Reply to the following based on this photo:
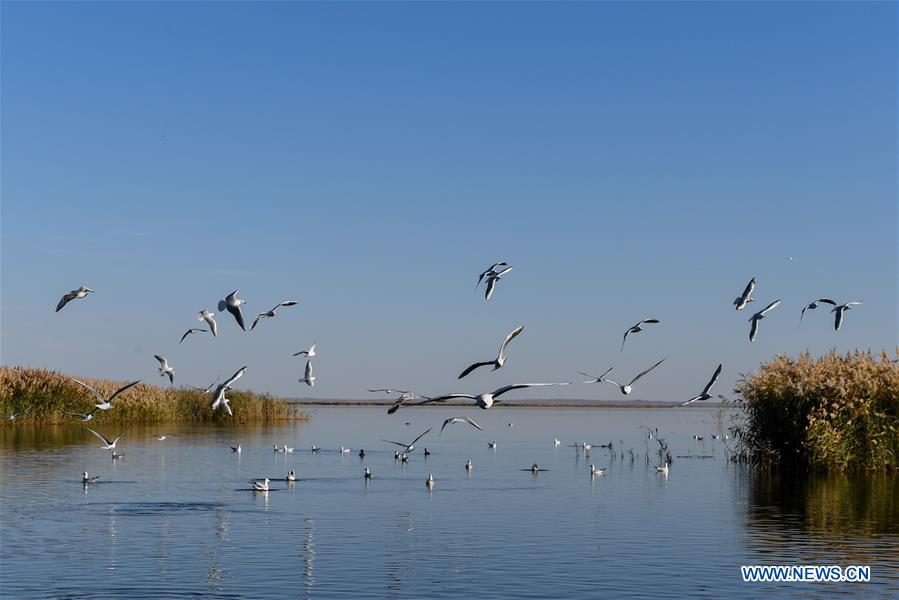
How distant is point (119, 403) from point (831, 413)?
54.0 m

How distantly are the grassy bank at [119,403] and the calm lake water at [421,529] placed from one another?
803 inches

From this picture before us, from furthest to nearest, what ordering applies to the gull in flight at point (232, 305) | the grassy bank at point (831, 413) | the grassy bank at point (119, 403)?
the grassy bank at point (119, 403) → the grassy bank at point (831, 413) → the gull in flight at point (232, 305)

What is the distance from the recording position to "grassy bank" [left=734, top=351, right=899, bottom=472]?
43188 millimetres

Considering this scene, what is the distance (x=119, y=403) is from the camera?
80.8 metres

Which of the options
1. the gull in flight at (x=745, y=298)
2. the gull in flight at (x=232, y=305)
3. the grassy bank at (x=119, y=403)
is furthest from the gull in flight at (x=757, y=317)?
the grassy bank at (x=119, y=403)

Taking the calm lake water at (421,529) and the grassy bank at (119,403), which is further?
the grassy bank at (119,403)

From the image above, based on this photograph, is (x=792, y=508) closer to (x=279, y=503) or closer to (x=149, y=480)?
(x=279, y=503)

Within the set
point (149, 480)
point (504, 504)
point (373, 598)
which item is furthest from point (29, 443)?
point (373, 598)

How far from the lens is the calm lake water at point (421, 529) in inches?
927

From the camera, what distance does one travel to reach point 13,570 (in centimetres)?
2406

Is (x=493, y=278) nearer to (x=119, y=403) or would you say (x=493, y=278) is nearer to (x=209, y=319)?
(x=209, y=319)

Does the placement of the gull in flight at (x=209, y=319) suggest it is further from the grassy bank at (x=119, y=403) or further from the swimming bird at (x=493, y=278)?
the grassy bank at (x=119, y=403)

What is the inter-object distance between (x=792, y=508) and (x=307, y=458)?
27.6m

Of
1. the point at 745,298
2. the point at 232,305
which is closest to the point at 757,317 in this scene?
the point at 745,298
